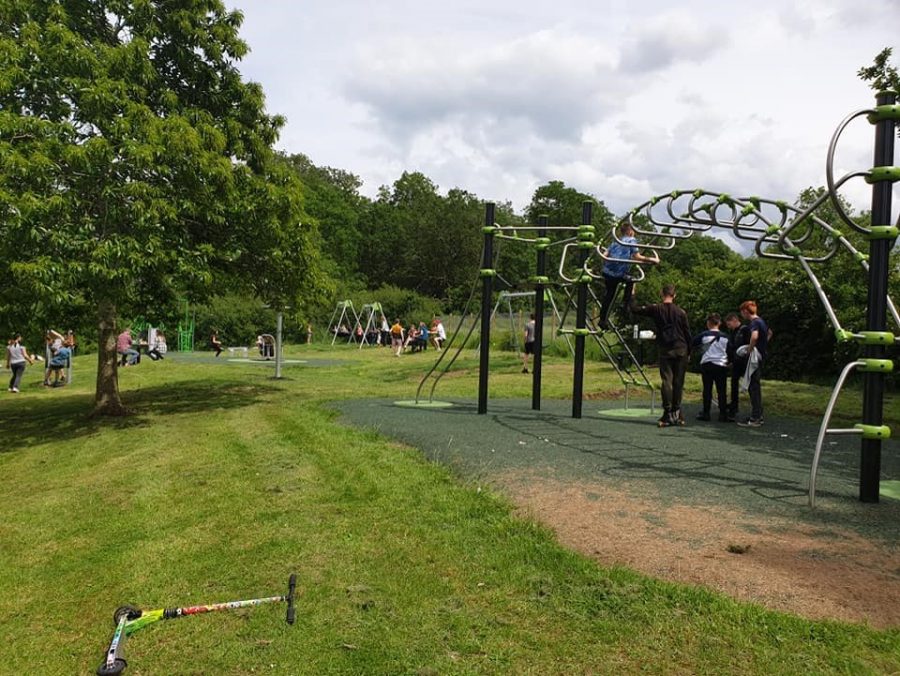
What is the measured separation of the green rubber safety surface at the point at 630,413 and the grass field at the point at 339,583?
379 cm

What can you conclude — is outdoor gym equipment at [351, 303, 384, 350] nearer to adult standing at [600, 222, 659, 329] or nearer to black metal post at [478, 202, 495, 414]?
black metal post at [478, 202, 495, 414]

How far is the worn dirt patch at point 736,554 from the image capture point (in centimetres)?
337

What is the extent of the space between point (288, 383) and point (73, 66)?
26.1 feet

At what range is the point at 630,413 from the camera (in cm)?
1024

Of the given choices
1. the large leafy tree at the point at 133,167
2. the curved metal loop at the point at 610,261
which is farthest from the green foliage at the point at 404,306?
the curved metal loop at the point at 610,261

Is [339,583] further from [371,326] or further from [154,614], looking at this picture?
[371,326]

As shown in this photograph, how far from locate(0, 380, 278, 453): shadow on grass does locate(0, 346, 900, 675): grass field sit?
2.75 meters

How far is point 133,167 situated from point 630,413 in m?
7.69

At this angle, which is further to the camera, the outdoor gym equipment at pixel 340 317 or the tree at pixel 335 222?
the tree at pixel 335 222

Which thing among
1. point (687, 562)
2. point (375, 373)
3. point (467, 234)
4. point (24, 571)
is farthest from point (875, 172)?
point (467, 234)

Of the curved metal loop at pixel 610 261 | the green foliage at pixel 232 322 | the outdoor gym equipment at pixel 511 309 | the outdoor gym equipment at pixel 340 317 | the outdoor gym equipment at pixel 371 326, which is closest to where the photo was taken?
the curved metal loop at pixel 610 261

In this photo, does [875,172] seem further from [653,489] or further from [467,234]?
[467,234]

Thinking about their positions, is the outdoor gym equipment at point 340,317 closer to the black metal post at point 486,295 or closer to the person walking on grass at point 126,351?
the person walking on grass at point 126,351

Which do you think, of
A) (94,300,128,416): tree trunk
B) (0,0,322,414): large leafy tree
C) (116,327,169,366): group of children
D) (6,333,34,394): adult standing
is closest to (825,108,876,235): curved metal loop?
(0,0,322,414): large leafy tree
